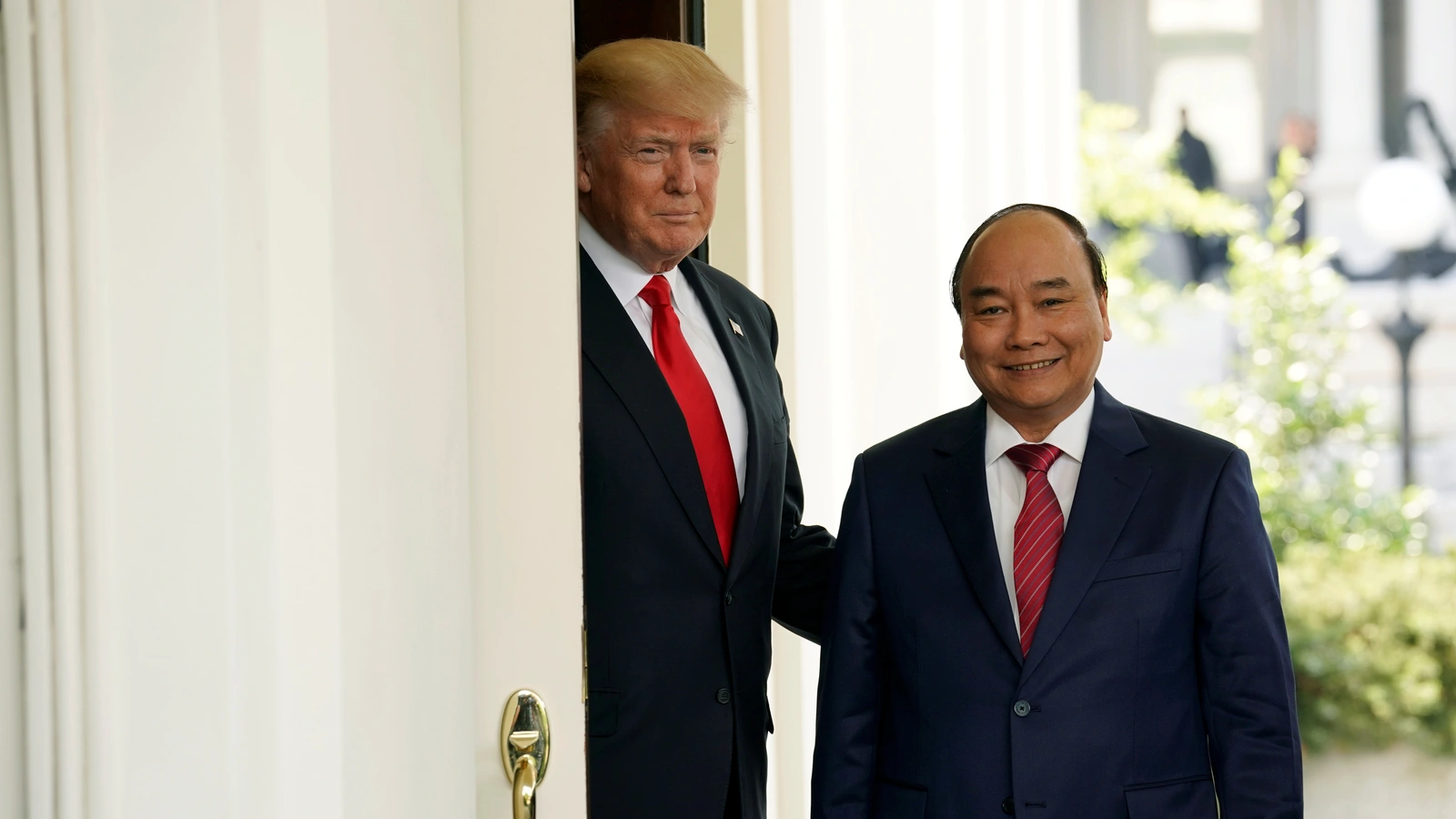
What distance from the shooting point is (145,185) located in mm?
964

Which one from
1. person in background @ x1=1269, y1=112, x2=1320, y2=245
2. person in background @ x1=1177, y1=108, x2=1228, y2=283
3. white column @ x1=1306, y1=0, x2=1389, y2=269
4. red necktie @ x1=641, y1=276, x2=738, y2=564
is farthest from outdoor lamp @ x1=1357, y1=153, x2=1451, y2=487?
red necktie @ x1=641, y1=276, x2=738, y2=564

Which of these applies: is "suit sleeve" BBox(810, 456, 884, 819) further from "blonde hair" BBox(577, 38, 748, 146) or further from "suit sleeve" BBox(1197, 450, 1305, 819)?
"blonde hair" BBox(577, 38, 748, 146)

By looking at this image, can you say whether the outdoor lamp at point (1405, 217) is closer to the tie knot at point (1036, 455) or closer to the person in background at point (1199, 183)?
the person in background at point (1199, 183)

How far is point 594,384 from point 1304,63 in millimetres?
6242

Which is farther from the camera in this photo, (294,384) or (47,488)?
(294,384)

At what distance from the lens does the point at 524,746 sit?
1.41m

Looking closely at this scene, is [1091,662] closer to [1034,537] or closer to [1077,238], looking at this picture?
[1034,537]

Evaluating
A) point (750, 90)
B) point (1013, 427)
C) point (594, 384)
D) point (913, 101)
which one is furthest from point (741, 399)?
point (913, 101)

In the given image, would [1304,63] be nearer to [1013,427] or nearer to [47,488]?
[1013,427]

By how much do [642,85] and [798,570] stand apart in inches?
30.1

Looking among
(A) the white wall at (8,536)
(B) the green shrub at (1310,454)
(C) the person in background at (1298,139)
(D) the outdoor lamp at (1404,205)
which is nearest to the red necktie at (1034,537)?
(A) the white wall at (8,536)

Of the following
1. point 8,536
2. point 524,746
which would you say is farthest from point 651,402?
point 8,536

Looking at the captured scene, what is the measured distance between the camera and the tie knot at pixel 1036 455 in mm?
1701

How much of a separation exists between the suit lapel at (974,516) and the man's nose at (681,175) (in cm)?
51
